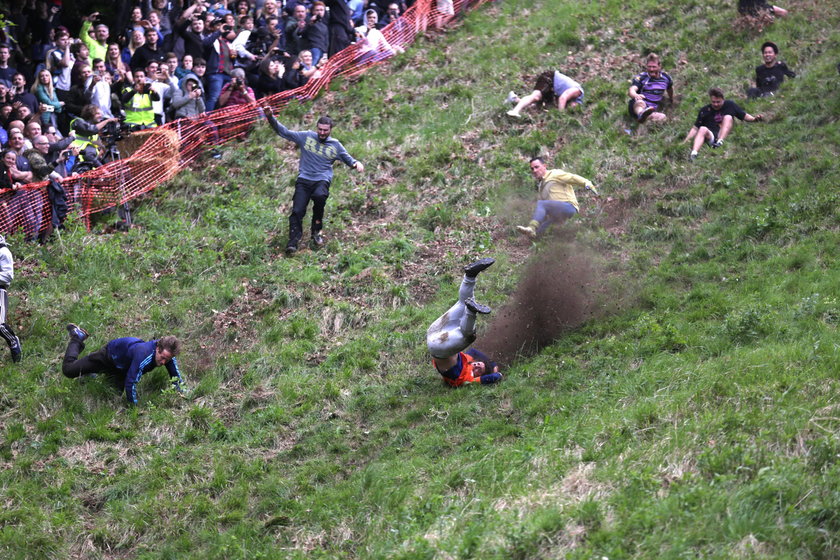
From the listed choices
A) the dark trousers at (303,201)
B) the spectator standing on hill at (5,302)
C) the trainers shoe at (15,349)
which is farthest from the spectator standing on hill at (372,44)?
the trainers shoe at (15,349)

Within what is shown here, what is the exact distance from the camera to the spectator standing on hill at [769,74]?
53.8ft

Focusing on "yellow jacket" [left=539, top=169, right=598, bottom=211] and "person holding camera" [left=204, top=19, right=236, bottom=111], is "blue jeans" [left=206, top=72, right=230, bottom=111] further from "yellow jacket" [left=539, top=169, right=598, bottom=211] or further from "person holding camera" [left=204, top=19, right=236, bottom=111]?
"yellow jacket" [left=539, top=169, right=598, bottom=211]

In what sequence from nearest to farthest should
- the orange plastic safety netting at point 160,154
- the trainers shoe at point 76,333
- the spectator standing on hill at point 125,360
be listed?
1. the spectator standing on hill at point 125,360
2. the trainers shoe at point 76,333
3. the orange plastic safety netting at point 160,154

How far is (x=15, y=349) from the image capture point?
12.0 m

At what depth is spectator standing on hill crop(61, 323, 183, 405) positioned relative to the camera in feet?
36.0

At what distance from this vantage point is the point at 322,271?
1385 cm

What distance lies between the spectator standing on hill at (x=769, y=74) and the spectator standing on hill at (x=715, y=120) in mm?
1012

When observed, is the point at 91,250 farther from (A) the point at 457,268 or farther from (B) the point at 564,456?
(B) the point at 564,456

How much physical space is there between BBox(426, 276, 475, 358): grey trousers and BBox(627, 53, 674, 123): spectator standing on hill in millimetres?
7693

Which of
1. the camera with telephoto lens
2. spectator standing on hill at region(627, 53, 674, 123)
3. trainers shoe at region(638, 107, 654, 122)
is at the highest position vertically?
spectator standing on hill at region(627, 53, 674, 123)

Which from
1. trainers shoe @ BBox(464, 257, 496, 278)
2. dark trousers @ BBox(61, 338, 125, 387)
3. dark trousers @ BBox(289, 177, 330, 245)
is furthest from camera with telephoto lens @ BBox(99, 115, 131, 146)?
trainers shoe @ BBox(464, 257, 496, 278)

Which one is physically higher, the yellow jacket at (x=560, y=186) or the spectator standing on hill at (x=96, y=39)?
the spectator standing on hill at (x=96, y=39)

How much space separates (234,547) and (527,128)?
Answer: 10.5 meters

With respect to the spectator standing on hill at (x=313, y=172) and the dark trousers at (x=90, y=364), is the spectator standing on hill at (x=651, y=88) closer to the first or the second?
the spectator standing on hill at (x=313, y=172)
